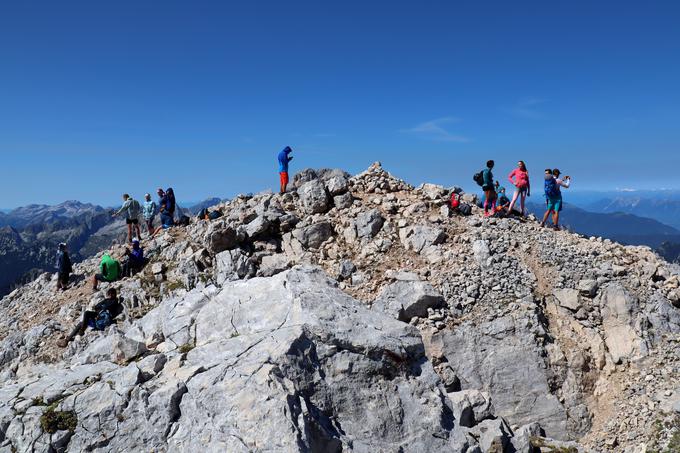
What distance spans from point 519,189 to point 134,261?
75.5 feet

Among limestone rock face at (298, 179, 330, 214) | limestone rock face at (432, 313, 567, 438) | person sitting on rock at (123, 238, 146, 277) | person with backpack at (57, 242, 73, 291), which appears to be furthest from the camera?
person with backpack at (57, 242, 73, 291)

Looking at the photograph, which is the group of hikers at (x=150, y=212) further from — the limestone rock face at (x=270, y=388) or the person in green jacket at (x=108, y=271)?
the limestone rock face at (x=270, y=388)

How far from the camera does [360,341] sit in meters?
12.5

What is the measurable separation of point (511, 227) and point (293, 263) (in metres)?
11.9

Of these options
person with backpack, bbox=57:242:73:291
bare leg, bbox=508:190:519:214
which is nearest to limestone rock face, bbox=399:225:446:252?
bare leg, bbox=508:190:519:214

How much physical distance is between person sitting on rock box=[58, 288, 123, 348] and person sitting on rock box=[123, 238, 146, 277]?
8.65 ft

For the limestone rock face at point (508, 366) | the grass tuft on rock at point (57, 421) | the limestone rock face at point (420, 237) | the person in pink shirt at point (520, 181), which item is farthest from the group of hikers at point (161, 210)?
the grass tuft on rock at point (57, 421)

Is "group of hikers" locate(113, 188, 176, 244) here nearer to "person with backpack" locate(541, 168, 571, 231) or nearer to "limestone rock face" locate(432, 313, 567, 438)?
"limestone rock face" locate(432, 313, 567, 438)

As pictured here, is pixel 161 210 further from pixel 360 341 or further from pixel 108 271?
pixel 360 341

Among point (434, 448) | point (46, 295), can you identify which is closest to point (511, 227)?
point (434, 448)

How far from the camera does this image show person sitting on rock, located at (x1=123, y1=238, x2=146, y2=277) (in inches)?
945

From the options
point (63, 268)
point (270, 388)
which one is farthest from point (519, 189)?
point (63, 268)

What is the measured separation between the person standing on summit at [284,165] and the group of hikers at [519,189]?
1161cm

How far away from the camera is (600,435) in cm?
1468
